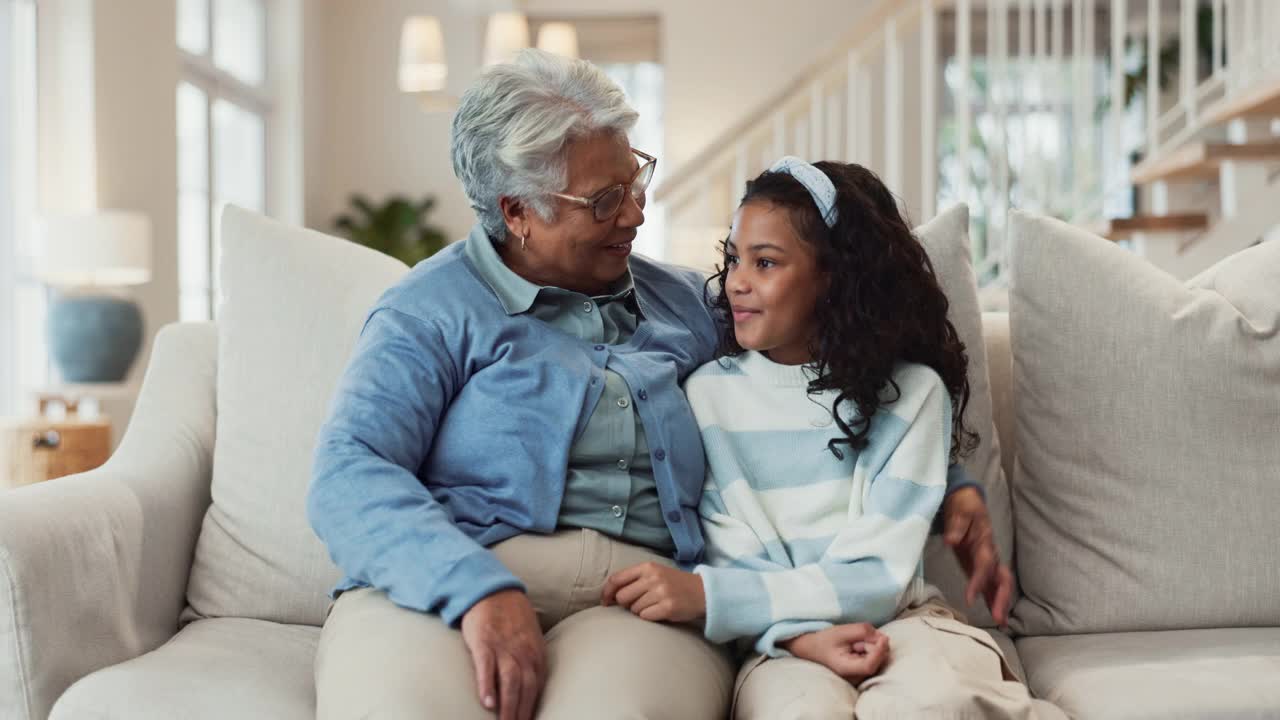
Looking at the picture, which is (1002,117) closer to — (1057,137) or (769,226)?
(1057,137)

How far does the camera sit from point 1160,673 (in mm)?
1454

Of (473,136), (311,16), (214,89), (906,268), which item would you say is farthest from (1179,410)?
(311,16)

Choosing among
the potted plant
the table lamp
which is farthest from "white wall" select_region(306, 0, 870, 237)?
the table lamp

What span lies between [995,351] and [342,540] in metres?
1.06

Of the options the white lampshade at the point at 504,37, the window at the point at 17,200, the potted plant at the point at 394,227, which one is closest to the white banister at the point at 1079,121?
the white lampshade at the point at 504,37

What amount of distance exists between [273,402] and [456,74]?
6713 mm

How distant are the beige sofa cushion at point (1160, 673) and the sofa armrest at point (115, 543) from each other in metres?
1.19

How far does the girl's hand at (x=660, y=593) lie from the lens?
138 centimetres

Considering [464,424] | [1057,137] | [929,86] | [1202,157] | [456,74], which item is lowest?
[464,424]

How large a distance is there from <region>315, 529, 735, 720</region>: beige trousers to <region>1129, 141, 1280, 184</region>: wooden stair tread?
134 inches

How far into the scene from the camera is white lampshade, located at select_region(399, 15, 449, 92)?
4.40 meters

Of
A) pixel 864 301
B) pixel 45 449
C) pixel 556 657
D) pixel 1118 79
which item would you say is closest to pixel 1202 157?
pixel 1118 79

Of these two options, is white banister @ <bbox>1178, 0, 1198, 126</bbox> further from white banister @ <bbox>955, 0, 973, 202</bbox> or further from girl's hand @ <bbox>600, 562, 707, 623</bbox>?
girl's hand @ <bbox>600, 562, 707, 623</bbox>

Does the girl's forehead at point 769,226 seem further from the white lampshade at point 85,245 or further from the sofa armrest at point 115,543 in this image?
the white lampshade at point 85,245
